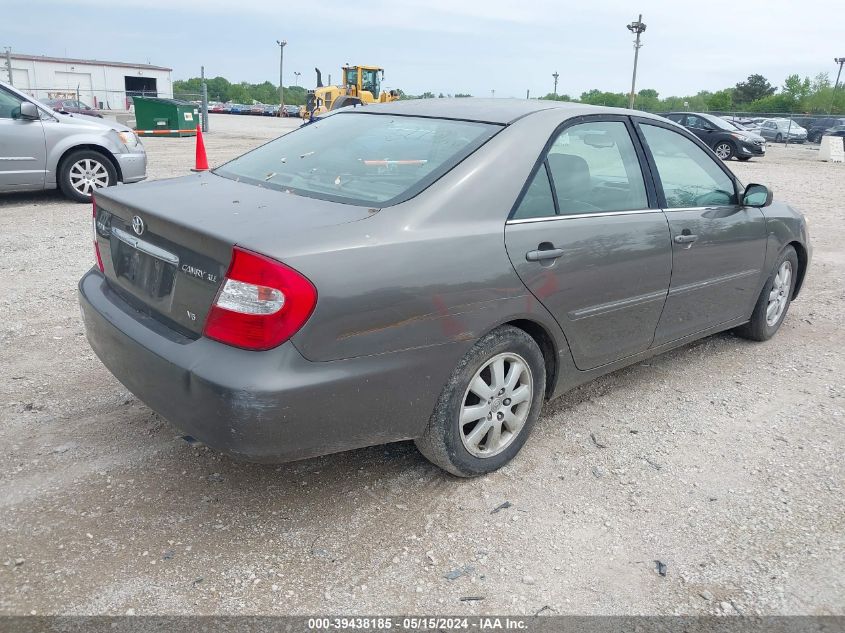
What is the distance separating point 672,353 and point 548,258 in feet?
7.16

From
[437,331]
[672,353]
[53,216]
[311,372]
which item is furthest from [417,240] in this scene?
[53,216]

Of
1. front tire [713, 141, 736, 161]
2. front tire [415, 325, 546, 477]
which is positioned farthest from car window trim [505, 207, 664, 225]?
front tire [713, 141, 736, 161]

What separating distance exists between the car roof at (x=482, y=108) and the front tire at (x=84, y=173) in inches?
256

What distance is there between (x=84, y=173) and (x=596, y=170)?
769 cm

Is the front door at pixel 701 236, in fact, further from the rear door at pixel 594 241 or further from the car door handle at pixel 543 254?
the car door handle at pixel 543 254

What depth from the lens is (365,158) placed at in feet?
10.5

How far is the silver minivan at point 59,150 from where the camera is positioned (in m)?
8.41

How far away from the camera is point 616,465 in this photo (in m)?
3.31

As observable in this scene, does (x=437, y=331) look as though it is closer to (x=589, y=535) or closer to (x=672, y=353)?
(x=589, y=535)

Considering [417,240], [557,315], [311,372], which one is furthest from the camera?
[557,315]

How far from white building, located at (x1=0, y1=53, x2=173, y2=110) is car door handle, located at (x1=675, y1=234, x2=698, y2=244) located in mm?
44616

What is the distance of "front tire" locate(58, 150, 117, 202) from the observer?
8.93 m

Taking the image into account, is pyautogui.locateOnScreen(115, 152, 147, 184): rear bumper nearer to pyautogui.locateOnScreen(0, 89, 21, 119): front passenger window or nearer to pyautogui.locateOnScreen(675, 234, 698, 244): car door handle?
pyautogui.locateOnScreen(0, 89, 21, 119): front passenger window

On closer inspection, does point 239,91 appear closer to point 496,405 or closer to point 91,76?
point 91,76
